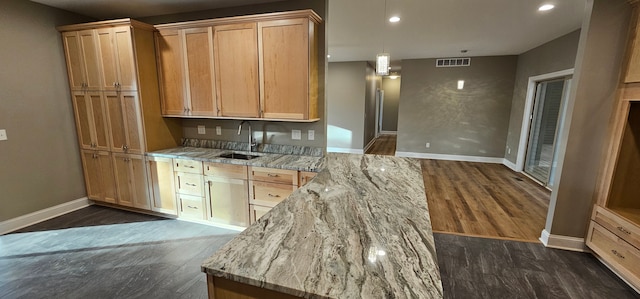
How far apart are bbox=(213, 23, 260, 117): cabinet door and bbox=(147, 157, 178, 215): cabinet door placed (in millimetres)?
1001

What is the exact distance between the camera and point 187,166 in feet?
10.3

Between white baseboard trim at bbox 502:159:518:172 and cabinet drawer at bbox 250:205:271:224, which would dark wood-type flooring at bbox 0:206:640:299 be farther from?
white baseboard trim at bbox 502:159:518:172

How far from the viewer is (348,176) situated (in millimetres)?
2160

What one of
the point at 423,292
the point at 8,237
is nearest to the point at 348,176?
the point at 423,292

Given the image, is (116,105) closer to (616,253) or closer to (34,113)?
(34,113)

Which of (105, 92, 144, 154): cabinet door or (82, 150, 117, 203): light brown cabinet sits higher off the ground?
(105, 92, 144, 154): cabinet door

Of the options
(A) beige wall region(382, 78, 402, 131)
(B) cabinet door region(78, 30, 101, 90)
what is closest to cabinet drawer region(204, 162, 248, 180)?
(B) cabinet door region(78, 30, 101, 90)

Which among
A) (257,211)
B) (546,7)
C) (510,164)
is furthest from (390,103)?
(257,211)

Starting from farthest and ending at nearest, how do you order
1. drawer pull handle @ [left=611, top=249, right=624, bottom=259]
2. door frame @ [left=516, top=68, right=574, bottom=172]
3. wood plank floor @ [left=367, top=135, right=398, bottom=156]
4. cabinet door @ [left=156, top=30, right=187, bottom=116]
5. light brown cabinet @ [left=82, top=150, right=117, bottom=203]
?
wood plank floor @ [left=367, top=135, right=398, bottom=156] → door frame @ [left=516, top=68, right=574, bottom=172] → light brown cabinet @ [left=82, top=150, right=117, bottom=203] → cabinet door @ [left=156, top=30, right=187, bottom=116] → drawer pull handle @ [left=611, top=249, right=624, bottom=259]

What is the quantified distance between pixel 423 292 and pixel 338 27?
3.84 metres

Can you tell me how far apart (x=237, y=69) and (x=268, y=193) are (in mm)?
1414

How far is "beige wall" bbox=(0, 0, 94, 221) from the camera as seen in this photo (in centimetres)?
291

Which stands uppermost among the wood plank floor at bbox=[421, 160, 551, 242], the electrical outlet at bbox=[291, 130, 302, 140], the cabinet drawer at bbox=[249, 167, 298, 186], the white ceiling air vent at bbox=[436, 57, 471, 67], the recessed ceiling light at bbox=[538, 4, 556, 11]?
the recessed ceiling light at bbox=[538, 4, 556, 11]

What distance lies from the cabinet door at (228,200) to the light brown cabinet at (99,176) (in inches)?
58.9
